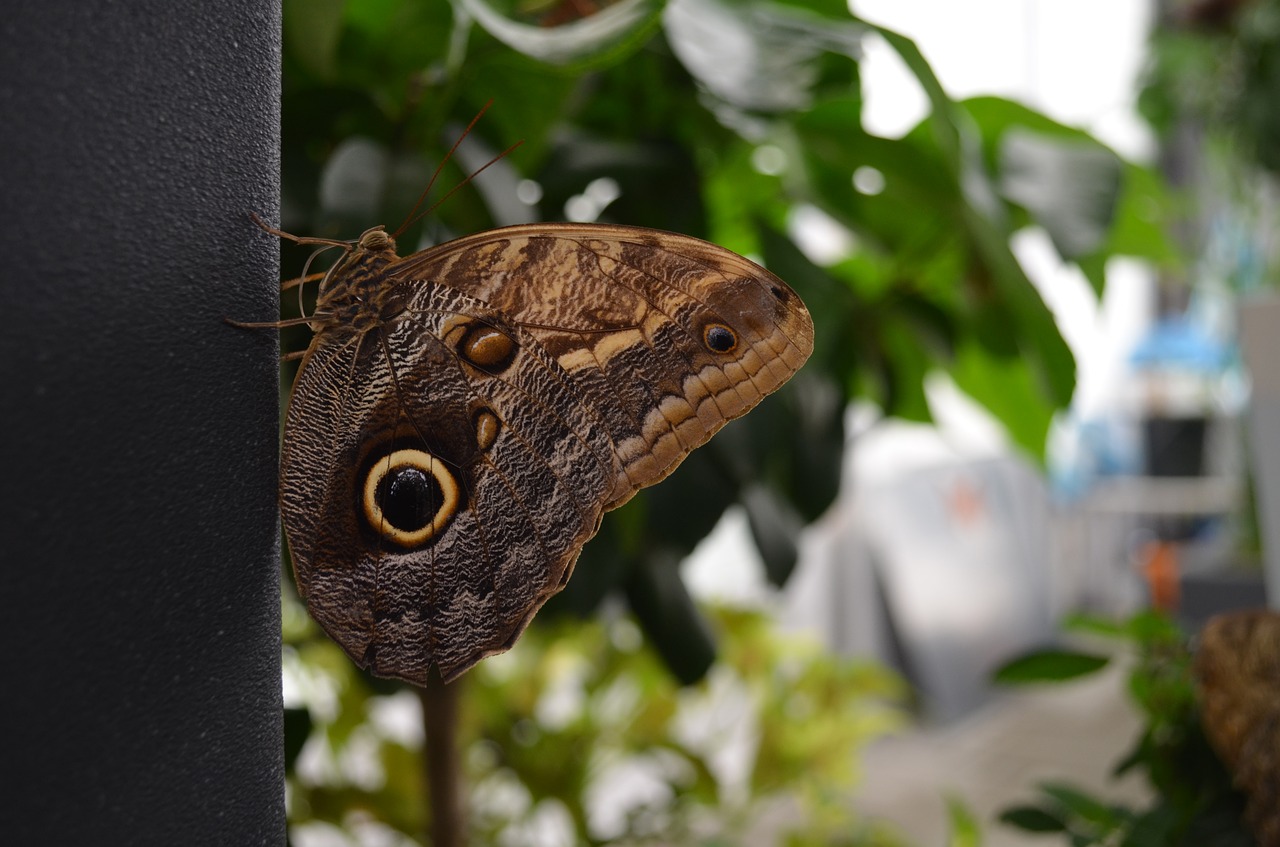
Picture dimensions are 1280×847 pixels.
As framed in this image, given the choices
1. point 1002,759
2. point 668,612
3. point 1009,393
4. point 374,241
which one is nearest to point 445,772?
point 668,612

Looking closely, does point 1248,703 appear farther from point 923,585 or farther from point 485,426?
point 923,585

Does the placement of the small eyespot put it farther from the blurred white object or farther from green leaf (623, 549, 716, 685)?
the blurred white object

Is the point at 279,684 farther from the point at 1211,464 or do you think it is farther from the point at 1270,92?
the point at 1211,464

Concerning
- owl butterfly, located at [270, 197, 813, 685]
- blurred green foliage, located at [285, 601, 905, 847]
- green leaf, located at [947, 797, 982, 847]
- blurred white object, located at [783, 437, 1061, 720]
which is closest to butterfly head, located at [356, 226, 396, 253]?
owl butterfly, located at [270, 197, 813, 685]

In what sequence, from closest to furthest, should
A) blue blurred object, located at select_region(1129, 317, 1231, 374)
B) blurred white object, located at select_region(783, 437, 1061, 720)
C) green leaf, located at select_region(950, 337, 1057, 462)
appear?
green leaf, located at select_region(950, 337, 1057, 462)
blurred white object, located at select_region(783, 437, 1061, 720)
blue blurred object, located at select_region(1129, 317, 1231, 374)

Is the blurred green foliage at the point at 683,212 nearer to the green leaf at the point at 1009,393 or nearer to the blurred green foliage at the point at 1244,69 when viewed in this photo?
the green leaf at the point at 1009,393
